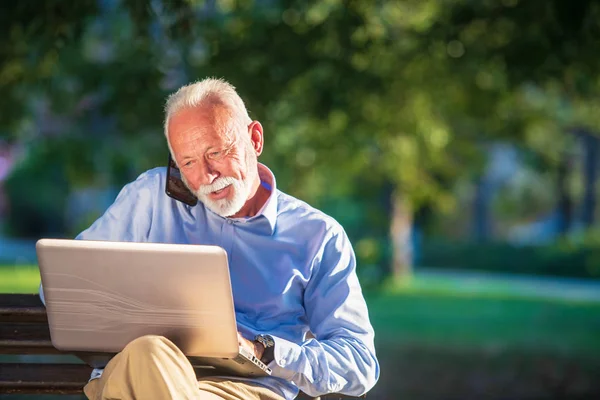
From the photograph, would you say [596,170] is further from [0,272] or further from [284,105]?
[284,105]

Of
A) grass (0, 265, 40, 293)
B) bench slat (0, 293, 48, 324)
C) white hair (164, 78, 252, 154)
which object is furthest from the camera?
grass (0, 265, 40, 293)

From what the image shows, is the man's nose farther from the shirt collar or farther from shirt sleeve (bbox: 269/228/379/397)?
shirt sleeve (bbox: 269/228/379/397)

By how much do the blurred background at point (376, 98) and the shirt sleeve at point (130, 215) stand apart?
11.0 ft

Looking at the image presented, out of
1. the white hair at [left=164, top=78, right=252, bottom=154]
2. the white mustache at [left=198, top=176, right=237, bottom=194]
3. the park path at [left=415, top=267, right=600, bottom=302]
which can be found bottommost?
the park path at [left=415, top=267, right=600, bottom=302]

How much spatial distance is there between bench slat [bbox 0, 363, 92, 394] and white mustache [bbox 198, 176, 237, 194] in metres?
0.99

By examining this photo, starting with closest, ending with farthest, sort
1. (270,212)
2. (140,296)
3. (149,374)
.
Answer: (149,374), (140,296), (270,212)

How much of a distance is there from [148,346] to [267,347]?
0.37 meters

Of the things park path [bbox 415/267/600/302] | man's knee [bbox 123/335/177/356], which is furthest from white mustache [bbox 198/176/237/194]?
park path [bbox 415/267/600/302]

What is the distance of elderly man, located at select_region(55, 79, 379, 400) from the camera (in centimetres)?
301

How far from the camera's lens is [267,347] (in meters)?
2.90

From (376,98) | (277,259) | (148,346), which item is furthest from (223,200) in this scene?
(376,98)

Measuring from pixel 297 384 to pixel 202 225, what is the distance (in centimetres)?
56

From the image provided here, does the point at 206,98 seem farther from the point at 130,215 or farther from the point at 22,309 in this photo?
the point at 22,309

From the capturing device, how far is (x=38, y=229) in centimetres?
3119
